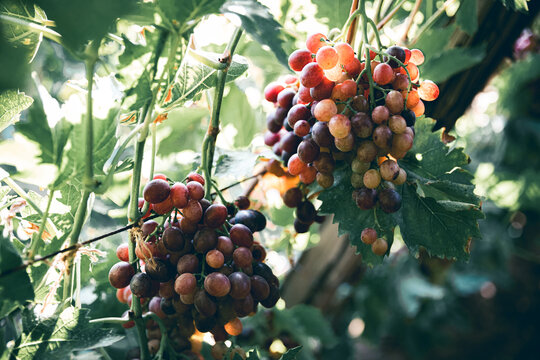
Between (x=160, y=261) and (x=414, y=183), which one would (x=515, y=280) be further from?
(x=160, y=261)

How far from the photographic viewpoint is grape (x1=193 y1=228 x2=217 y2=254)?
1.49 feet

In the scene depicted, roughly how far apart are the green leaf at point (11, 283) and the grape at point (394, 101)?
0.40 meters

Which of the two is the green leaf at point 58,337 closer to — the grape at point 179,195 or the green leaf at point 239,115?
the grape at point 179,195

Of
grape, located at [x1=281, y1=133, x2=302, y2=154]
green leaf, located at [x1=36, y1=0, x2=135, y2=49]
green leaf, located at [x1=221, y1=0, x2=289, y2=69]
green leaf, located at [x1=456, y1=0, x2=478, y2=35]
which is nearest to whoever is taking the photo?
green leaf, located at [x1=36, y1=0, x2=135, y2=49]

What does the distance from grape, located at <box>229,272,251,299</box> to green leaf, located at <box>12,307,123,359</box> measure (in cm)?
14

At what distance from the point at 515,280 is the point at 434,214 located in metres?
2.34

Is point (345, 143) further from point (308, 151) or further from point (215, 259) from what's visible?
point (215, 259)

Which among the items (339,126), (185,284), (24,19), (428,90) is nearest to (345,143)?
(339,126)

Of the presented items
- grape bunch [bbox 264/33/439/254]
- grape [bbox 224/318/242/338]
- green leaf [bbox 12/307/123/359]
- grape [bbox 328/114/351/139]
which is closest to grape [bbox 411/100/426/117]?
grape bunch [bbox 264/33/439/254]

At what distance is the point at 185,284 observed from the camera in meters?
0.44

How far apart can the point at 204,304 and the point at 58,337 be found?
163 mm

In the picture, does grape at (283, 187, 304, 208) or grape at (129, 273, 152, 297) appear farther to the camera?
grape at (283, 187, 304, 208)

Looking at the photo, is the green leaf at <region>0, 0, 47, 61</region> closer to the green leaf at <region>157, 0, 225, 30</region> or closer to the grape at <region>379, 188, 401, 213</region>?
the green leaf at <region>157, 0, 225, 30</region>

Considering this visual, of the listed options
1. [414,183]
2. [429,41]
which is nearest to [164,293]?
[414,183]
